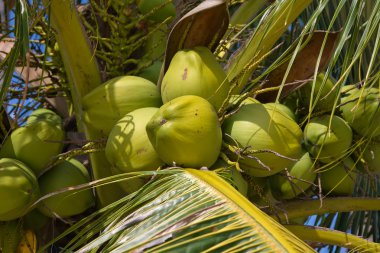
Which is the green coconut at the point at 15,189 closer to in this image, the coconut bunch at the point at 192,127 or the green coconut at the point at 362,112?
the coconut bunch at the point at 192,127

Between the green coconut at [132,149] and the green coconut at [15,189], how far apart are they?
0.21 m

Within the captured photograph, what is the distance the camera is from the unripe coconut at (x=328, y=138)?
5.82 ft

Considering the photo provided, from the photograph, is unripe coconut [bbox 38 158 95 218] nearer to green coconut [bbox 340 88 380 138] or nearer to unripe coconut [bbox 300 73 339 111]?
unripe coconut [bbox 300 73 339 111]

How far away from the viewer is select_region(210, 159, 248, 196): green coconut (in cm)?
144

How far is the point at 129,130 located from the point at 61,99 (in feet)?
1.95

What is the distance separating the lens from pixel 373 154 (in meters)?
1.89

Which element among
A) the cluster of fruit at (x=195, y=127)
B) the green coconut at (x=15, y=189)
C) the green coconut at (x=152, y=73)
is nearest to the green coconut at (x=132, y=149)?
the cluster of fruit at (x=195, y=127)

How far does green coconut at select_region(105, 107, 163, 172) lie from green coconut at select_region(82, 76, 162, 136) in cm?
10

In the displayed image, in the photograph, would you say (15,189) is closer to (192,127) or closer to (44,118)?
(44,118)

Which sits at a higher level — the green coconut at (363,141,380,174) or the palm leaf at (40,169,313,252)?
the palm leaf at (40,169,313,252)

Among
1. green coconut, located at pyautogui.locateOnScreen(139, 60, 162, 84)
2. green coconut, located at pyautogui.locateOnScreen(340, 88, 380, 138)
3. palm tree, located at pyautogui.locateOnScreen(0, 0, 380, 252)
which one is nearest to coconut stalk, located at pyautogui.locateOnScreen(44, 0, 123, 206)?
palm tree, located at pyautogui.locateOnScreen(0, 0, 380, 252)

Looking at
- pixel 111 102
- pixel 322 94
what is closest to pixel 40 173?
pixel 111 102

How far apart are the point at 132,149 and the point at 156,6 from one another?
1.87ft

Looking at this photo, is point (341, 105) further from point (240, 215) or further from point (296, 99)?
point (240, 215)
